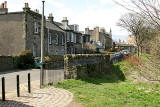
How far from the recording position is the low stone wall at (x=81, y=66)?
13672mm

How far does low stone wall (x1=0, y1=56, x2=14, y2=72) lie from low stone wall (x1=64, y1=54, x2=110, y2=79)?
34.0 feet

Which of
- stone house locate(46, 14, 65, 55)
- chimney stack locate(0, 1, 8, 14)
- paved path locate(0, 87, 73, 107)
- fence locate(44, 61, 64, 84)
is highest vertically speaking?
chimney stack locate(0, 1, 8, 14)

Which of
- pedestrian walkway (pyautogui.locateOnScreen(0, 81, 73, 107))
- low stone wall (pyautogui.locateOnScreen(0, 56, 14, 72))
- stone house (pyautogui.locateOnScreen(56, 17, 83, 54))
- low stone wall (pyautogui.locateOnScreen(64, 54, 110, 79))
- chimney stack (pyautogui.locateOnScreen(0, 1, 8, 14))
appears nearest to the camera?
pedestrian walkway (pyautogui.locateOnScreen(0, 81, 73, 107))

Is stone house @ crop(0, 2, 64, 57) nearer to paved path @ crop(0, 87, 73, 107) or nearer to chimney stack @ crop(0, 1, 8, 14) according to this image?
chimney stack @ crop(0, 1, 8, 14)

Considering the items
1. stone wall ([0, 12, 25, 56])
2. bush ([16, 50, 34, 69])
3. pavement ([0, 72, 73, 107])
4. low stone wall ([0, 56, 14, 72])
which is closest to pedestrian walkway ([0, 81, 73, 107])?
pavement ([0, 72, 73, 107])

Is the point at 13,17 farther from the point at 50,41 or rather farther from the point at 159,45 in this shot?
the point at 159,45

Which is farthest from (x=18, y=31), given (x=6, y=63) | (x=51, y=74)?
(x=51, y=74)

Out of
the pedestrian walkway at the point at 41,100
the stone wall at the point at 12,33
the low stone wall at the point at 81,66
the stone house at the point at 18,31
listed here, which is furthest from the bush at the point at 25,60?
the pedestrian walkway at the point at 41,100

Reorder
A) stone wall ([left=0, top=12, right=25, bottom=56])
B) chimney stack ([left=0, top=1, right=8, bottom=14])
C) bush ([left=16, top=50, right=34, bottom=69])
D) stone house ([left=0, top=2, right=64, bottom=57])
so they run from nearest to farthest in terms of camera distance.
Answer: bush ([left=16, top=50, right=34, bottom=69]) → stone house ([left=0, top=2, right=64, bottom=57]) → stone wall ([left=0, top=12, right=25, bottom=56]) → chimney stack ([left=0, top=1, right=8, bottom=14])

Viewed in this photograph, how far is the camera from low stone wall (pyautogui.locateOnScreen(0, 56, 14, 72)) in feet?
68.2

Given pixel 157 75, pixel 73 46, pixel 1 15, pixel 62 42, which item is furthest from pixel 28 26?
pixel 157 75

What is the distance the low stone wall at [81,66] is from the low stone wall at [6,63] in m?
10.4

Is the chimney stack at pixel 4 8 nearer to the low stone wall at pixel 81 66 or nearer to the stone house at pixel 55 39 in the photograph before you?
the stone house at pixel 55 39

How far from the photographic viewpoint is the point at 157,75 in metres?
4.65
